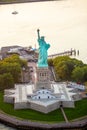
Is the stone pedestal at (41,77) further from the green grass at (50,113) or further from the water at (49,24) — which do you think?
the water at (49,24)

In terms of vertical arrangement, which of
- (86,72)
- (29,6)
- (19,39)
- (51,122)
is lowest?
(51,122)

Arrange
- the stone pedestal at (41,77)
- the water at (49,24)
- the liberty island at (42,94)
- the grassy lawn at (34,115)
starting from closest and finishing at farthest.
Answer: the grassy lawn at (34,115) < the liberty island at (42,94) < the stone pedestal at (41,77) < the water at (49,24)

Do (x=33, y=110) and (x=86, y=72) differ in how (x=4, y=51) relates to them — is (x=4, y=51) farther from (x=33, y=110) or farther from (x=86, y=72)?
(x=33, y=110)

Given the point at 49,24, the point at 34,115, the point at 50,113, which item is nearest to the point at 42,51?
the point at 50,113

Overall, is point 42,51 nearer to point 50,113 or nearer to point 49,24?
point 50,113

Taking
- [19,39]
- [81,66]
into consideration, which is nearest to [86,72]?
[81,66]

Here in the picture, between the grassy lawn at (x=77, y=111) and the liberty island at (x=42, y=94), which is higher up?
the liberty island at (x=42, y=94)

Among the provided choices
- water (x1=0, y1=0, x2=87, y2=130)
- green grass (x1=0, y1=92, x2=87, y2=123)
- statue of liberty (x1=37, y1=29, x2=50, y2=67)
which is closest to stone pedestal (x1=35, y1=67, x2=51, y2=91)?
statue of liberty (x1=37, y1=29, x2=50, y2=67)

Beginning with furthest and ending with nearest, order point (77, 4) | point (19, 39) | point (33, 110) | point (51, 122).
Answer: point (77, 4) < point (19, 39) < point (33, 110) < point (51, 122)

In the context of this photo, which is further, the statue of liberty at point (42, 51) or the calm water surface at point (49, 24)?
Result: the calm water surface at point (49, 24)

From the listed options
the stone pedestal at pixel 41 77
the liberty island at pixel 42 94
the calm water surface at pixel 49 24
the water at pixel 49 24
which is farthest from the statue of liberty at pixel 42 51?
the calm water surface at pixel 49 24
